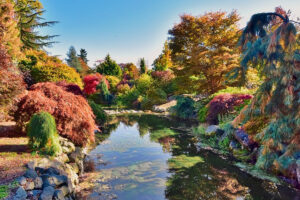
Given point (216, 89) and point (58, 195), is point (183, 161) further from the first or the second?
point (216, 89)

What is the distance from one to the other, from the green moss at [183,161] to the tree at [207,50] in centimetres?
859

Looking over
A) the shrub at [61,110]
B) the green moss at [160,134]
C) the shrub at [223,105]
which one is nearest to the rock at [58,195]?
the shrub at [61,110]

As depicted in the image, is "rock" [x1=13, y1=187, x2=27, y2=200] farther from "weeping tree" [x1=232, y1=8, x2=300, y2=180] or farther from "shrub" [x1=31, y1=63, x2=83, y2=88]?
"shrub" [x1=31, y1=63, x2=83, y2=88]

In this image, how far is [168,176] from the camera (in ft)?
16.6

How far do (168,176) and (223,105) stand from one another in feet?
18.1

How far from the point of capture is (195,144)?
7.88m

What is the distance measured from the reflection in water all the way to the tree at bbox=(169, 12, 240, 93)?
7.62m

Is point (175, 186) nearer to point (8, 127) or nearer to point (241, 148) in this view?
point (241, 148)

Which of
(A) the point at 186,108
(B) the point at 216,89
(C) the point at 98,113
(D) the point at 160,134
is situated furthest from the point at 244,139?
(C) the point at 98,113

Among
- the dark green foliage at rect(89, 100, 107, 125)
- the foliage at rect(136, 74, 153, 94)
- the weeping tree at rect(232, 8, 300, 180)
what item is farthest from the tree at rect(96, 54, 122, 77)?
the weeping tree at rect(232, 8, 300, 180)

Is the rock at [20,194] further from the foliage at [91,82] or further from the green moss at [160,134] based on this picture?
the foliage at [91,82]

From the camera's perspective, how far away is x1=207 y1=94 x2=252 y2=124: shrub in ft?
29.8

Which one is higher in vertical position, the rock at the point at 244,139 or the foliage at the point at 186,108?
the foliage at the point at 186,108

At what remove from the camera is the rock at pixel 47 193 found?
10.8ft
